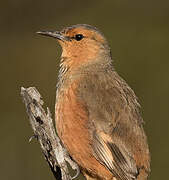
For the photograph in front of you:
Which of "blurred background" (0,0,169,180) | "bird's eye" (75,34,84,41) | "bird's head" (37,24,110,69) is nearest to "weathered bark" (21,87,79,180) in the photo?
"bird's head" (37,24,110,69)

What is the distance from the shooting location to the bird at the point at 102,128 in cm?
1009

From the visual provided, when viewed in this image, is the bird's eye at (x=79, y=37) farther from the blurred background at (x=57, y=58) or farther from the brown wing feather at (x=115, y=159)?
the blurred background at (x=57, y=58)

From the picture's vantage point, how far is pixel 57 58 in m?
15.1

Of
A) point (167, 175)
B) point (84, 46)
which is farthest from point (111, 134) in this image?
point (167, 175)

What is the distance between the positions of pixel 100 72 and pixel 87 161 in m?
1.42

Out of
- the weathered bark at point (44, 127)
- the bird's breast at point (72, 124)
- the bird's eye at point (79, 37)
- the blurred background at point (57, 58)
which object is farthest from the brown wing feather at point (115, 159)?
the blurred background at point (57, 58)

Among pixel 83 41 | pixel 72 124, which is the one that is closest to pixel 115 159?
pixel 72 124

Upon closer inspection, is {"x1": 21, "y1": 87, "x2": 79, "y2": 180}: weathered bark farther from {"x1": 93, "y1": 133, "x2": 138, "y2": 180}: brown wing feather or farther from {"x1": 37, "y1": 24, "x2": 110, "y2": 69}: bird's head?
{"x1": 37, "y1": 24, "x2": 110, "y2": 69}: bird's head

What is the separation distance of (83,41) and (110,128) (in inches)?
75.8

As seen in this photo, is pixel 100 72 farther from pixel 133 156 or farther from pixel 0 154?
pixel 0 154

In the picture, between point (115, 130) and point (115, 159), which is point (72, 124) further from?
point (115, 159)

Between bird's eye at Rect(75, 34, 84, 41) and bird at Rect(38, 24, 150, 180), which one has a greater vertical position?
bird's eye at Rect(75, 34, 84, 41)

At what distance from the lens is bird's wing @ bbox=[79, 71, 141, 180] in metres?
10.0

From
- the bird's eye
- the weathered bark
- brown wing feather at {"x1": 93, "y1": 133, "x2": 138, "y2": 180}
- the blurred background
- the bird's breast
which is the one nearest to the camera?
the weathered bark
